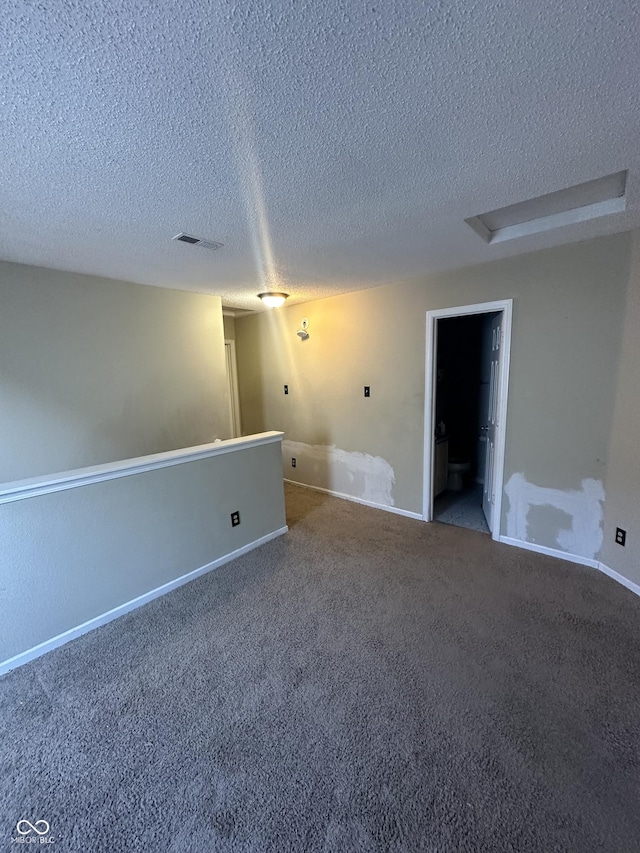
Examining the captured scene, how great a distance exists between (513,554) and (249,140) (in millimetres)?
3161

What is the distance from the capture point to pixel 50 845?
114cm

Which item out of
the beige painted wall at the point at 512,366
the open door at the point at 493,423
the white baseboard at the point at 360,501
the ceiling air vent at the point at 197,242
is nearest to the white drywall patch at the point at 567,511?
the beige painted wall at the point at 512,366

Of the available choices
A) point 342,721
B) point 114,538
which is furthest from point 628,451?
point 114,538

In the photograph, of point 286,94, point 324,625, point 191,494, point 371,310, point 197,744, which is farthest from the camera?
point 371,310

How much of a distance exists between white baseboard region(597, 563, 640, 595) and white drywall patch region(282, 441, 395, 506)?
1.78 metres

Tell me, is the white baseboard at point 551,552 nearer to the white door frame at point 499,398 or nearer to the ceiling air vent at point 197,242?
the white door frame at point 499,398

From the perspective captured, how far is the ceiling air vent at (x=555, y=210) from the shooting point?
184 cm

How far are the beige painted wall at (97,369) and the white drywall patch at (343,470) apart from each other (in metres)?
1.29

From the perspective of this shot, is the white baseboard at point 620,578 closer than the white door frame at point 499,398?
Yes

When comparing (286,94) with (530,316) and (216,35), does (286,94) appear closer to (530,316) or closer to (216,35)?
(216,35)

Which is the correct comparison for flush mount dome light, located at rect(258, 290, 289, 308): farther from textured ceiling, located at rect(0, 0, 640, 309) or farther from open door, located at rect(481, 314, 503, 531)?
open door, located at rect(481, 314, 503, 531)

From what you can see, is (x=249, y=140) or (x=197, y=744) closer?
(x=249, y=140)

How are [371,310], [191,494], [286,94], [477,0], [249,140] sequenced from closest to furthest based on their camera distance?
[477,0], [286,94], [249,140], [191,494], [371,310]

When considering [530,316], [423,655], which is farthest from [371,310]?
[423,655]
